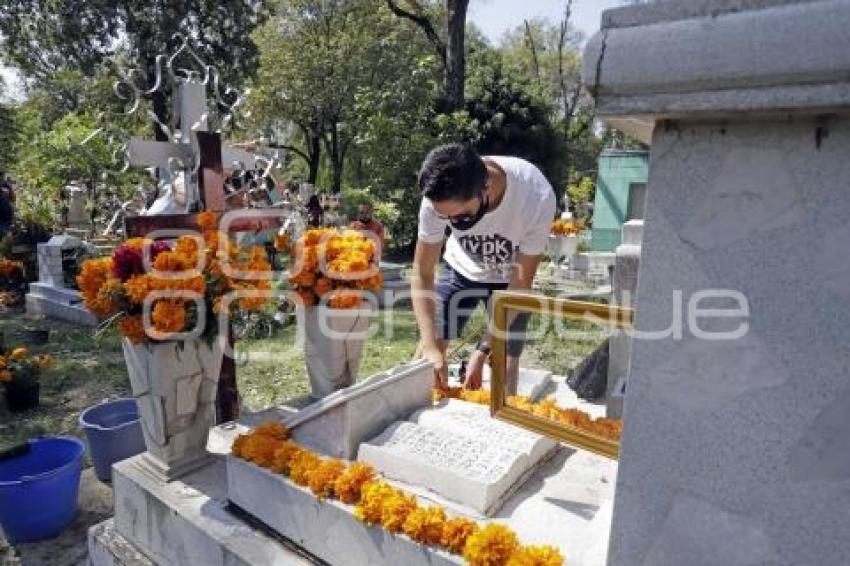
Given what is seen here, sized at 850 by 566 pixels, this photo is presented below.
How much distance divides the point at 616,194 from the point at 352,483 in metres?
15.2

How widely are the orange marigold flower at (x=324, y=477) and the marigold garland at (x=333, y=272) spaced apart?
0.86 metres

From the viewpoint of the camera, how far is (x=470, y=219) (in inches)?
118

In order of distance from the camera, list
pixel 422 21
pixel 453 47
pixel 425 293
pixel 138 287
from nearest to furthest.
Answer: pixel 138 287, pixel 425 293, pixel 453 47, pixel 422 21

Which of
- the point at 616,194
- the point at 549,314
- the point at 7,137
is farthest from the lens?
the point at 7,137

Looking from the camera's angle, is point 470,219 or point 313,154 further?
point 313,154

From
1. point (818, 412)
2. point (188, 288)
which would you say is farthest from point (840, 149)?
point (188, 288)

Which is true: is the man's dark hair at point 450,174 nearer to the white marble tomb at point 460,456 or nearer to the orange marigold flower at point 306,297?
the orange marigold flower at point 306,297

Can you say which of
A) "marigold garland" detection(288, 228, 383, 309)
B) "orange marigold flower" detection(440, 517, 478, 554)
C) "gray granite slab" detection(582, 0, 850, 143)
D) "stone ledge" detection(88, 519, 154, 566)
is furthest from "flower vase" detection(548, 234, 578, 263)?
"gray granite slab" detection(582, 0, 850, 143)

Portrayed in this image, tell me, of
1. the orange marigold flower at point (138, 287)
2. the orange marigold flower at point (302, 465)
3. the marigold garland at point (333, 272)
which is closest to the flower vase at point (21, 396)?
the orange marigold flower at point (138, 287)

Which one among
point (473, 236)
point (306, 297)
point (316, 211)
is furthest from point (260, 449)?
point (316, 211)

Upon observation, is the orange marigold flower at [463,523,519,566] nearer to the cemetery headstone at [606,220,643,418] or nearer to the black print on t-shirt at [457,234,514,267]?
the black print on t-shirt at [457,234,514,267]

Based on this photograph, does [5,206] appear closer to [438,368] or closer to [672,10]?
[438,368]

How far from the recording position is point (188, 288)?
7.75 ft

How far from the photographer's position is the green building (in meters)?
15.3
